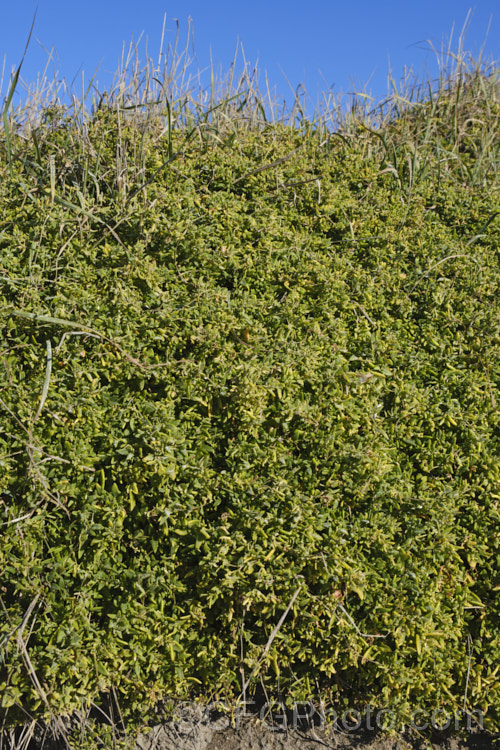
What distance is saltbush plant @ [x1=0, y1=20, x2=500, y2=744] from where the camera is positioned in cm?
261

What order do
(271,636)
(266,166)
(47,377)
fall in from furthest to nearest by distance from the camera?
(266,166), (47,377), (271,636)

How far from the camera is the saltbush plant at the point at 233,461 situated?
2609mm

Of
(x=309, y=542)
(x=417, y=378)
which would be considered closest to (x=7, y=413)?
(x=309, y=542)

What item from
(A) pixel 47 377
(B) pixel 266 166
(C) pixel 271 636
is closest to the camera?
(C) pixel 271 636

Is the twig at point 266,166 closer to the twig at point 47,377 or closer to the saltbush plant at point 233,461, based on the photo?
the saltbush plant at point 233,461

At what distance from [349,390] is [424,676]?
1271 millimetres

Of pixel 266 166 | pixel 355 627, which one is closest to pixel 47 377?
pixel 355 627

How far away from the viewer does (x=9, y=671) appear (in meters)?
2.51

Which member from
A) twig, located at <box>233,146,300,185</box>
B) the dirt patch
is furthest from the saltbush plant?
twig, located at <box>233,146,300,185</box>

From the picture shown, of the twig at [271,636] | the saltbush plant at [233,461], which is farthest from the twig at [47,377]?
the twig at [271,636]

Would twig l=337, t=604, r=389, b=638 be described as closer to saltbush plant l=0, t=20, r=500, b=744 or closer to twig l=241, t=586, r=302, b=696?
saltbush plant l=0, t=20, r=500, b=744

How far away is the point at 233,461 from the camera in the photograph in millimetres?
2791

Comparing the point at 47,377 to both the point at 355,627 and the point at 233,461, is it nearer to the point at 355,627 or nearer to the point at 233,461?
the point at 233,461

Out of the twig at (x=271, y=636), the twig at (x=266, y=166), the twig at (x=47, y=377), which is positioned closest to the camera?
the twig at (x=271, y=636)
